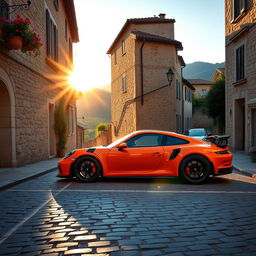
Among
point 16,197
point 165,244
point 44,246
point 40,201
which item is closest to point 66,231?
point 44,246

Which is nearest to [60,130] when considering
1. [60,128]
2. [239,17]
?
[60,128]

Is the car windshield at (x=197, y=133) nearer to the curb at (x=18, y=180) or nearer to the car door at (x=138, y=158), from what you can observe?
the curb at (x=18, y=180)

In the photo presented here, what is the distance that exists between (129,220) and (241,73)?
13.5m

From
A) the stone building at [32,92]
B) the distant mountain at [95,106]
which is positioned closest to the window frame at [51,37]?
the stone building at [32,92]

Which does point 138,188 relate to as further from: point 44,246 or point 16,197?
point 44,246

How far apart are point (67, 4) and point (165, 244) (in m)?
19.4

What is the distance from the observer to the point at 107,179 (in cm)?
812

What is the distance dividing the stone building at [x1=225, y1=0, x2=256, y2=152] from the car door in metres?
7.93

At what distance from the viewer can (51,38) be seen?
15.9m

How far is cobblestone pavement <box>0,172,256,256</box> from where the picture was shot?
330 centimetres

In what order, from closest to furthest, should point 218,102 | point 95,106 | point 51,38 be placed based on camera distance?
point 51,38 < point 218,102 < point 95,106

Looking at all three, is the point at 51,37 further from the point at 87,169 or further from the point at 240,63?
the point at 87,169

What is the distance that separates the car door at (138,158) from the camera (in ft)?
24.3

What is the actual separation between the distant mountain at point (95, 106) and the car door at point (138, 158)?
372 feet
